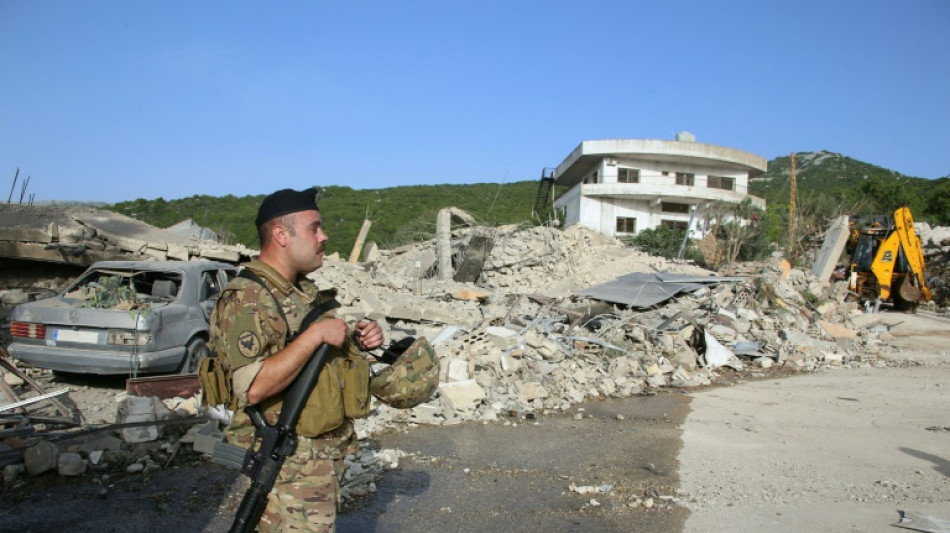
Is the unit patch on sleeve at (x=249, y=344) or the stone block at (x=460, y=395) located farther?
the stone block at (x=460, y=395)

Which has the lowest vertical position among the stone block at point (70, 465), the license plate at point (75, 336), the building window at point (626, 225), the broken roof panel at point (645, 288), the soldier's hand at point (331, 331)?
the stone block at point (70, 465)

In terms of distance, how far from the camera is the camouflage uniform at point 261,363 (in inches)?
77.8

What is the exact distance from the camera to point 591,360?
8.95 metres

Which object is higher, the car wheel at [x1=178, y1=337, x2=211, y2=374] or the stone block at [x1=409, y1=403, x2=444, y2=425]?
the car wheel at [x1=178, y1=337, x2=211, y2=374]

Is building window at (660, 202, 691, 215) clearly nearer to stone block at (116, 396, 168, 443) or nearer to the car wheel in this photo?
the car wheel

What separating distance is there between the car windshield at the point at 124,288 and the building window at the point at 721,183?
1379 inches

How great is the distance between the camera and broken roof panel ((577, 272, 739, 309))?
12055 millimetres

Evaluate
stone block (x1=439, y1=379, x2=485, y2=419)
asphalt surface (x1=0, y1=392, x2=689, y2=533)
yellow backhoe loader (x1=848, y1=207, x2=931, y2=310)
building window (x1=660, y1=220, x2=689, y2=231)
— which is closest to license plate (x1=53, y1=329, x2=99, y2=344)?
asphalt surface (x1=0, y1=392, x2=689, y2=533)

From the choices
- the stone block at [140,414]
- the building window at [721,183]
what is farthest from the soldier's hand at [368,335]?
the building window at [721,183]

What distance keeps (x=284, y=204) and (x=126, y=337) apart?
4.96 m

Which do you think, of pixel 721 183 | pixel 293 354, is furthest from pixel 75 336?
pixel 721 183

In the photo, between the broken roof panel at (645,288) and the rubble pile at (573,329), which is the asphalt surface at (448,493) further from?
the broken roof panel at (645,288)

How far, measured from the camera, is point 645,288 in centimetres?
1270

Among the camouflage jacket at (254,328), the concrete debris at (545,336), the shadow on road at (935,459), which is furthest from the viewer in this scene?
the concrete debris at (545,336)
